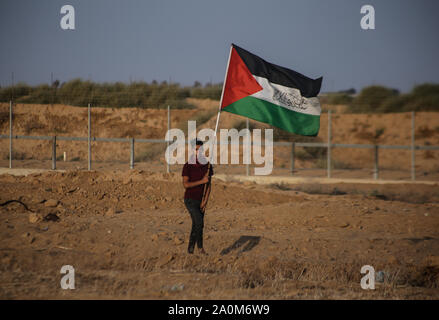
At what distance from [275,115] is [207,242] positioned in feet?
8.83

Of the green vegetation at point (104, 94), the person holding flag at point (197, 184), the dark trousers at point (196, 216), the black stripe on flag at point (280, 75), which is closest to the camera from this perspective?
the person holding flag at point (197, 184)

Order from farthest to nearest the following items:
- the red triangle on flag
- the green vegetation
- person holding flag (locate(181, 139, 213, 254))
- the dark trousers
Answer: the green vegetation
the red triangle on flag
the dark trousers
person holding flag (locate(181, 139, 213, 254))

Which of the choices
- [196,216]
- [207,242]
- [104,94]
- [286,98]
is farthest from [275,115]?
[104,94]

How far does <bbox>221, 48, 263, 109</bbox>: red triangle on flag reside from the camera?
860 centimetres

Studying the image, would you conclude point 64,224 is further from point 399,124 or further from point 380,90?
point 380,90

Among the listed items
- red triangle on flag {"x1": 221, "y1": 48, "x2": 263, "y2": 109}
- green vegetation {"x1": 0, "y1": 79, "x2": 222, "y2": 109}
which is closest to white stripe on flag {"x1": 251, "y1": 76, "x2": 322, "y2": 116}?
red triangle on flag {"x1": 221, "y1": 48, "x2": 263, "y2": 109}

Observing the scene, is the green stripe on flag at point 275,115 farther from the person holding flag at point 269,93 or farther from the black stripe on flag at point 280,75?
the black stripe on flag at point 280,75

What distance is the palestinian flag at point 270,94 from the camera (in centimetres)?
866

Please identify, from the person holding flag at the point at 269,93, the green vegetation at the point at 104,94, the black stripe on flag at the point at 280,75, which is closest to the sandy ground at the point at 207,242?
the person holding flag at the point at 269,93

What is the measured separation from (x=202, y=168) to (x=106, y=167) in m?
13.7

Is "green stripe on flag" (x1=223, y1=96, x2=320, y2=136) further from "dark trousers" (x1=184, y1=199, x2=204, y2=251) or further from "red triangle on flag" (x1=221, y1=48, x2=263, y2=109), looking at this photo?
"dark trousers" (x1=184, y1=199, x2=204, y2=251)

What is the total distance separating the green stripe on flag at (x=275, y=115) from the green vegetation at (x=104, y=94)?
43.0 ft
